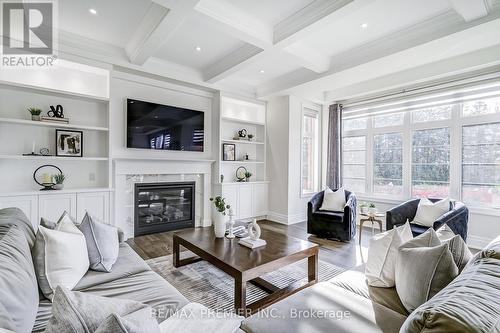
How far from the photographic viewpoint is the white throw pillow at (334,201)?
4.22 meters

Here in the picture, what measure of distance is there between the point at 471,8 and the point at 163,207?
4.78 m

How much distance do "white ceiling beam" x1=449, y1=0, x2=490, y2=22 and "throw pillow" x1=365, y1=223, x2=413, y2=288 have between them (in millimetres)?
2325

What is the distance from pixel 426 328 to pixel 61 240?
1.87 m

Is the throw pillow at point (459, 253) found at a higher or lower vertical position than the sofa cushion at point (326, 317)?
higher

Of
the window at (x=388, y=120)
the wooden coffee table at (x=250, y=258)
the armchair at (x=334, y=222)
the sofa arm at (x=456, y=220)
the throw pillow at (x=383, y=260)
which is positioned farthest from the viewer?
the window at (x=388, y=120)

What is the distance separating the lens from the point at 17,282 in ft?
3.27

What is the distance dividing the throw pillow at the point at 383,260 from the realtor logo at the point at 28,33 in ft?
12.9

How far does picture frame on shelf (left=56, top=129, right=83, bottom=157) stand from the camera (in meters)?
3.41

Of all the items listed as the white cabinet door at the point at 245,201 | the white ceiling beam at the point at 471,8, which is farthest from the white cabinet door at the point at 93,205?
the white ceiling beam at the point at 471,8

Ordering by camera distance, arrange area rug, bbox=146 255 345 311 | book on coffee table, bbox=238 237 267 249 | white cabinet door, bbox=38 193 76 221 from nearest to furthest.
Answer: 1. area rug, bbox=146 255 345 311
2. book on coffee table, bbox=238 237 267 249
3. white cabinet door, bbox=38 193 76 221

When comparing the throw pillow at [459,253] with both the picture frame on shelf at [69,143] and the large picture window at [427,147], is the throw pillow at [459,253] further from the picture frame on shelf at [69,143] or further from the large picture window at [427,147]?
the picture frame on shelf at [69,143]

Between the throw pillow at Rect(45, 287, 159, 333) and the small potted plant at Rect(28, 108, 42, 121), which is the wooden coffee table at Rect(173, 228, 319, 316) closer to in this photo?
the throw pillow at Rect(45, 287, 159, 333)

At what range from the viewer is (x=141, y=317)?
82 cm

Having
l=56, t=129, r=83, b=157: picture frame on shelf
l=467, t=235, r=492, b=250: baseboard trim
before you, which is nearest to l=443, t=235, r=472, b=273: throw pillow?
l=467, t=235, r=492, b=250: baseboard trim
